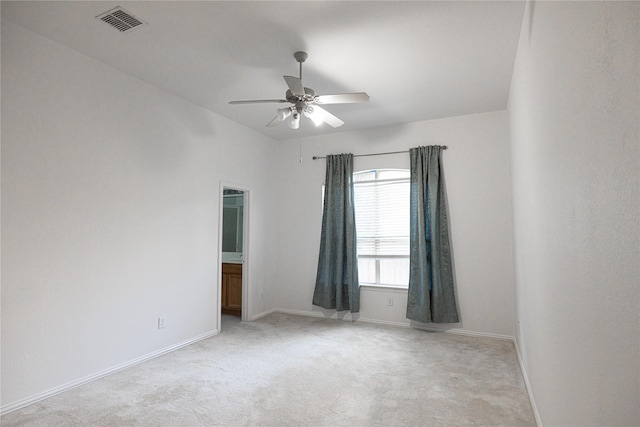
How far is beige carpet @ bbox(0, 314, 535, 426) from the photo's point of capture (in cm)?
246

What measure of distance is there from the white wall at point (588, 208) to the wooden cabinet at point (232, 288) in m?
4.20

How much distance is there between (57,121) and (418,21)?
117 inches

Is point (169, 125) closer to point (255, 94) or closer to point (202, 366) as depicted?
point (255, 94)

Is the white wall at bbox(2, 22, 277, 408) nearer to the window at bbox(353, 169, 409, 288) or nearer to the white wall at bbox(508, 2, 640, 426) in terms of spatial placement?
the window at bbox(353, 169, 409, 288)

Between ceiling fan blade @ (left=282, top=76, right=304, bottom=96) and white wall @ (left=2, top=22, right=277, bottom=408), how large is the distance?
1781 mm

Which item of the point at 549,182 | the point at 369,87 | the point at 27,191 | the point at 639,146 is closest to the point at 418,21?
the point at 369,87

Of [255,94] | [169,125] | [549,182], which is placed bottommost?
[549,182]

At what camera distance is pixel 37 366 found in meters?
2.72

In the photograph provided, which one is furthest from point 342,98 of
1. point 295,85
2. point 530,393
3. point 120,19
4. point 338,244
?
point 530,393

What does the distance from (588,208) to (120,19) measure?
308 cm

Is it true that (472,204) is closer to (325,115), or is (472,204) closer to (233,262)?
(325,115)

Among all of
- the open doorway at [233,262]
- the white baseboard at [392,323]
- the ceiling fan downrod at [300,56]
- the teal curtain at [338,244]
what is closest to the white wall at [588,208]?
the ceiling fan downrod at [300,56]

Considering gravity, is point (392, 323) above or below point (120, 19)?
below

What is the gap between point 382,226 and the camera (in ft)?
17.0
